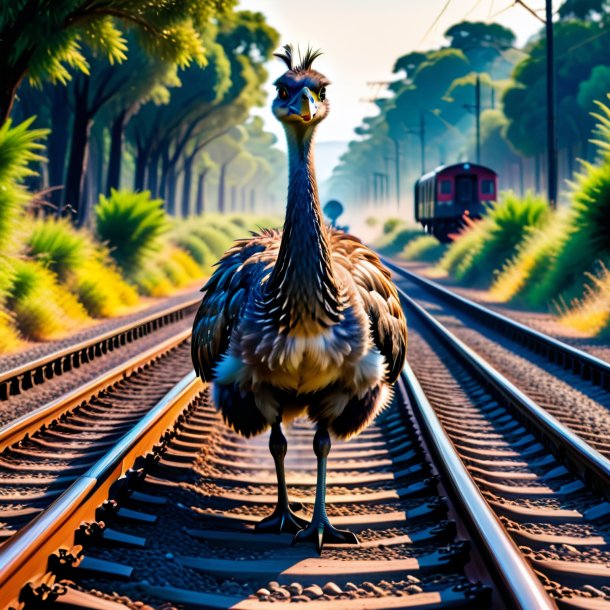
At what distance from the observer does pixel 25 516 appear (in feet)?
17.8

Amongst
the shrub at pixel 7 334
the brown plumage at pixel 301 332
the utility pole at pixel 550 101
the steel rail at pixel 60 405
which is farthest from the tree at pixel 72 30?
the brown plumage at pixel 301 332

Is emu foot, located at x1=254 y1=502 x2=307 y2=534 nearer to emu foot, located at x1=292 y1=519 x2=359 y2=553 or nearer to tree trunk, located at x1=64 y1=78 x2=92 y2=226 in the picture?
emu foot, located at x1=292 y1=519 x2=359 y2=553

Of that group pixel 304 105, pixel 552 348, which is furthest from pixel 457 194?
pixel 304 105

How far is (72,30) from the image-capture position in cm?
1683

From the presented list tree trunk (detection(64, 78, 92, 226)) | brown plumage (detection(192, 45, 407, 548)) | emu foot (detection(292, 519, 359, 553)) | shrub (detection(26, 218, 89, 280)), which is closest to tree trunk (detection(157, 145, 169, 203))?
tree trunk (detection(64, 78, 92, 226))

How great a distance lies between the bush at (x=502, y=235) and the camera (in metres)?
27.2

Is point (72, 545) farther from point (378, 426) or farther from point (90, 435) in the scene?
point (378, 426)

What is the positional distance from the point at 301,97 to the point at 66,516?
7.68 ft

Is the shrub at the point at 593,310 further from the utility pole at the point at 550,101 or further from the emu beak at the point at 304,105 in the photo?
the emu beak at the point at 304,105

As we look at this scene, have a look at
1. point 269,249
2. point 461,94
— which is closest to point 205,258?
point 269,249

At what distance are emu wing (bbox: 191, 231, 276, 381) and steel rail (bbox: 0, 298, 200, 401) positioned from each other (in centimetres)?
436

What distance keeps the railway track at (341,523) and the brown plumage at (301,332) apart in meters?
0.42

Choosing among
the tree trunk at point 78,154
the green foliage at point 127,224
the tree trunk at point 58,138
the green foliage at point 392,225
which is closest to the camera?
the green foliage at point 127,224

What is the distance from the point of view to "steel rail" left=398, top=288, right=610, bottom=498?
6.14 m
